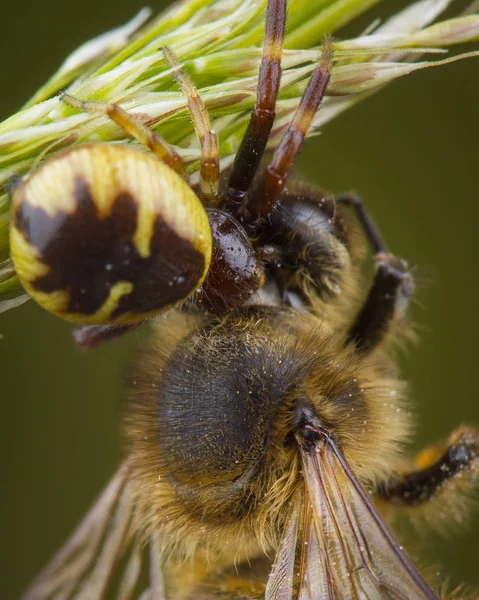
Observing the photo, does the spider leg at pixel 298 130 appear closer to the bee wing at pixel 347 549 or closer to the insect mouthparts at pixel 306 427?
the insect mouthparts at pixel 306 427

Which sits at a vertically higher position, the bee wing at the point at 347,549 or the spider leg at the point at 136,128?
the spider leg at the point at 136,128

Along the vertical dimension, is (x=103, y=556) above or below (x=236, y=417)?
below

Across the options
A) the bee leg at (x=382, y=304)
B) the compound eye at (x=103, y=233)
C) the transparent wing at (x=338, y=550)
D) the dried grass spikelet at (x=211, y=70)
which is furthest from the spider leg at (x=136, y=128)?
the bee leg at (x=382, y=304)

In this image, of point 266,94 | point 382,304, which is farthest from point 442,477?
point 266,94

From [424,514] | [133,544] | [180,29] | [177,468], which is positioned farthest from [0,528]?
[180,29]

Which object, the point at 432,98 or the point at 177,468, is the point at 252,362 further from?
the point at 432,98

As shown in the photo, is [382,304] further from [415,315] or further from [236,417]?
[415,315]

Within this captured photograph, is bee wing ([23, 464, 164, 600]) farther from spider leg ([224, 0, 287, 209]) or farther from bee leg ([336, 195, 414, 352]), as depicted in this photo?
spider leg ([224, 0, 287, 209])

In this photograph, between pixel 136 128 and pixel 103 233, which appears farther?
pixel 136 128
